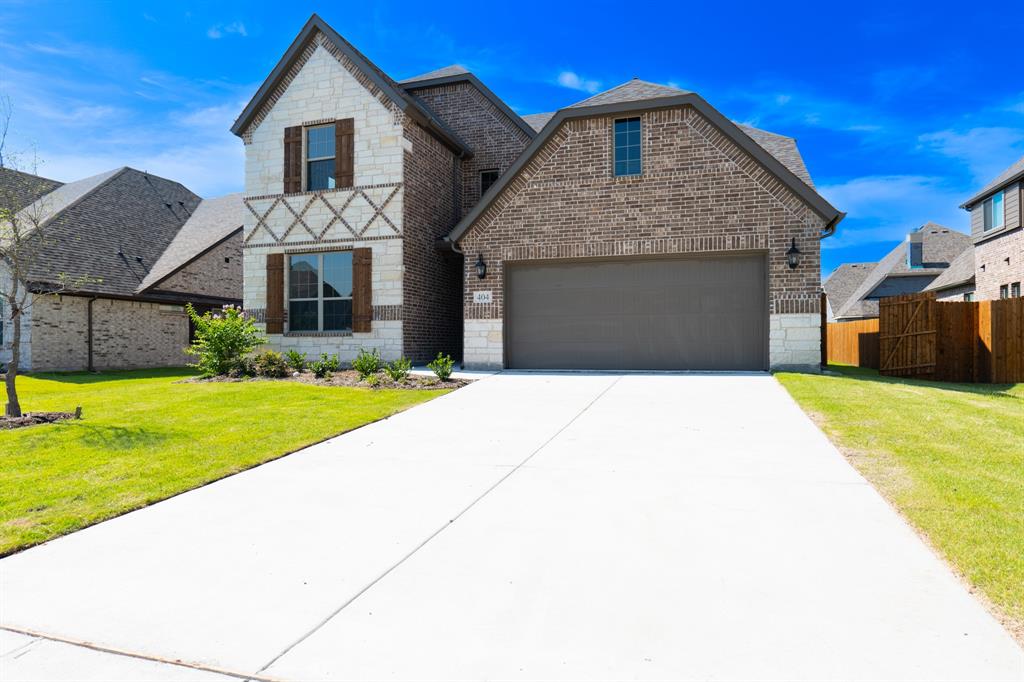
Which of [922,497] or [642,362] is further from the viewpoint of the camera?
[642,362]

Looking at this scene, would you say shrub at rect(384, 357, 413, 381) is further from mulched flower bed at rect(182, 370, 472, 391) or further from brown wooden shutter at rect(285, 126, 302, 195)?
brown wooden shutter at rect(285, 126, 302, 195)

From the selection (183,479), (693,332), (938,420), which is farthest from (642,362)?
(183,479)

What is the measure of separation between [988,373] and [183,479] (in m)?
16.3

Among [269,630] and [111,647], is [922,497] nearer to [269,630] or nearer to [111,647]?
[269,630]

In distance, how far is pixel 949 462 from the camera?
16.7 feet

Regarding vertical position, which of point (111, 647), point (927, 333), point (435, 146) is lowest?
point (111, 647)

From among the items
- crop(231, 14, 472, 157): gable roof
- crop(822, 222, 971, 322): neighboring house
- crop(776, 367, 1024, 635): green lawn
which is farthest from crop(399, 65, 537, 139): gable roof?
crop(822, 222, 971, 322): neighboring house

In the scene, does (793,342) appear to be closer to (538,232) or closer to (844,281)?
(538,232)

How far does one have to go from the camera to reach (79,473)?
5098mm

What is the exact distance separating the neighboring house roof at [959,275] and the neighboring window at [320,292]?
27282mm

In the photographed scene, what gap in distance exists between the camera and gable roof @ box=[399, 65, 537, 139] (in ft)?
57.4

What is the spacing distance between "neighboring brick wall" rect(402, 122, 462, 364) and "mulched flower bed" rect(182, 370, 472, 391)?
2.66 m

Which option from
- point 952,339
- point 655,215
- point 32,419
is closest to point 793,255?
point 655,215

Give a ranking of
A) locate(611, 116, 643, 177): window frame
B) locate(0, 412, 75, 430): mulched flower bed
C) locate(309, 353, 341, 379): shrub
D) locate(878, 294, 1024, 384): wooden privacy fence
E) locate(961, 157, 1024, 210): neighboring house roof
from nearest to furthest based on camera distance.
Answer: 1. locate(0, 412, 75, 430): mulched flower bed
2. locate(309, 353, 341, 379): shrub
3. locate(611, 116, 643, 177): window frame
4. locate(878, 294, 1024, 384): wooden privacy fence
5. locate(961, 157, 1024, 210): neighboring house roof
